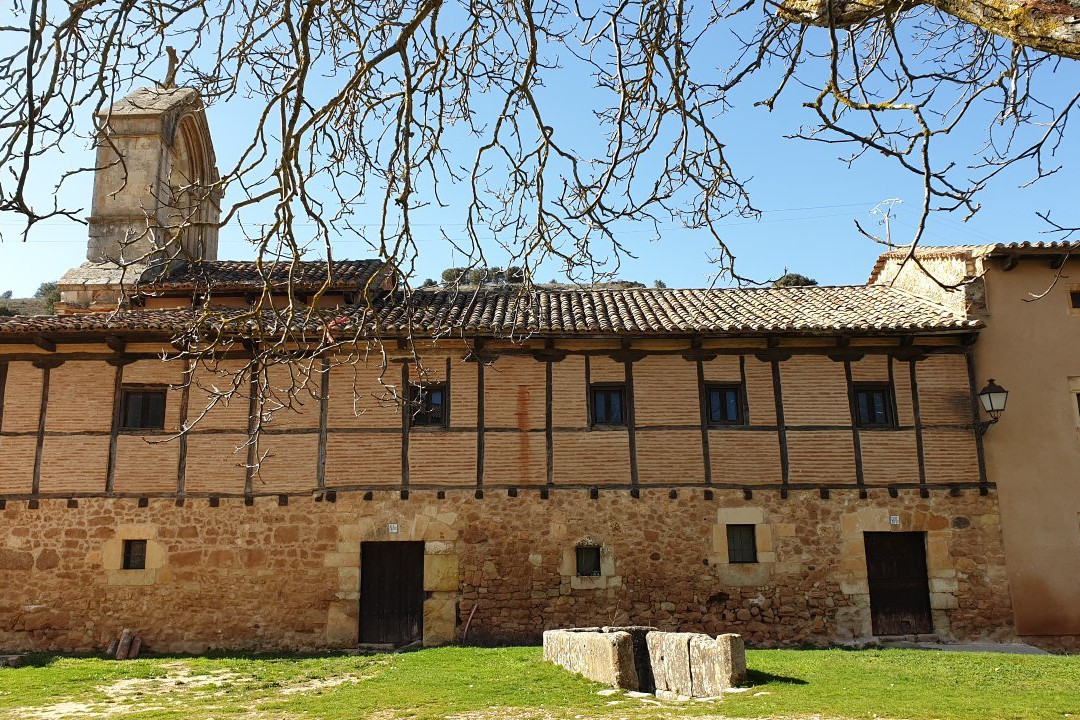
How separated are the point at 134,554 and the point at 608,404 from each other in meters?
7.11

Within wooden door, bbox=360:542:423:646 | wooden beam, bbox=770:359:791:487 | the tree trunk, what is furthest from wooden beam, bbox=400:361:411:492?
the tree trunk

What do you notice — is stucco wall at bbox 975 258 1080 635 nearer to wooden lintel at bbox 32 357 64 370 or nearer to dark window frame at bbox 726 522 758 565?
dark window frame at bbox 726 522 758 565

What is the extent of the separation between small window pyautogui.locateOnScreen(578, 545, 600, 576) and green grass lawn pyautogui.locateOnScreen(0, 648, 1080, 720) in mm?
1804

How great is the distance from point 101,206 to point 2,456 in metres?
6.92

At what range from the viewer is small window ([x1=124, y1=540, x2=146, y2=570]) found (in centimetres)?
1199

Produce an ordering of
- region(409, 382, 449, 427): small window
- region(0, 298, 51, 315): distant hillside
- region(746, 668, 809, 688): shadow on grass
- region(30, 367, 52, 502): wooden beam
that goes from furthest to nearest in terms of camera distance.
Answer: region(0, 298, 51, 315): distant hillside → region(409, 382, 449, 427): small window → region(30, 367, 52, 502): wooden beam → region(746, 668, 809, 688): shadow on grass

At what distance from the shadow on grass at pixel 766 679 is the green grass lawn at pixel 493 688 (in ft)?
0.07

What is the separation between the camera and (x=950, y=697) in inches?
278

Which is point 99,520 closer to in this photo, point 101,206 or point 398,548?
point 398,548

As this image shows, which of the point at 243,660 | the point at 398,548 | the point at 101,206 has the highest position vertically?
the point at 101,206

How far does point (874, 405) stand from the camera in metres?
12.6

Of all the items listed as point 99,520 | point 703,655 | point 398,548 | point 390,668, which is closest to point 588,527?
point 398,548

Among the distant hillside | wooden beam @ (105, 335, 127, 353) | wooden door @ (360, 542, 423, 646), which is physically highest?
the distant hillside

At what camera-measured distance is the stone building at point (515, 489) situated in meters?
11.8
